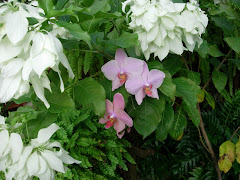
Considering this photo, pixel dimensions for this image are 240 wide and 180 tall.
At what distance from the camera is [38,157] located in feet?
2.41

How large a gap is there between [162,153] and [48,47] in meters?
1.84

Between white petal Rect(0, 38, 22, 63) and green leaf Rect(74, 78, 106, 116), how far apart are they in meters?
0.29

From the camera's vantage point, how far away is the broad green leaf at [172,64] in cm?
113

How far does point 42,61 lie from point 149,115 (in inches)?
19.9

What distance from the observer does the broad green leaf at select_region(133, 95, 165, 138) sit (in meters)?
0.92

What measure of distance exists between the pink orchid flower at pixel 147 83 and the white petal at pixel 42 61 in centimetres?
36

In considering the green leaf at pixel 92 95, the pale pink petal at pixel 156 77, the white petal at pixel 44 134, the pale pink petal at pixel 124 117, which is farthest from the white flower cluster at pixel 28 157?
the pale pink petal at pixel 156 77

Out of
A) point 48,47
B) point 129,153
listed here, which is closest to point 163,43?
point 48,47

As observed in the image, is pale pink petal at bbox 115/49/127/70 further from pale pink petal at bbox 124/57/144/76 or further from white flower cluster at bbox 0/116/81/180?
white flower cluster at bbox 0/116/81/180

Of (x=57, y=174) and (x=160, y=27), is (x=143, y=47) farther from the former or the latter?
(x=57, y=174)

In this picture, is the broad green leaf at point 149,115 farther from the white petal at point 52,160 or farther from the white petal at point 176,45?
the white petal at point 52,160

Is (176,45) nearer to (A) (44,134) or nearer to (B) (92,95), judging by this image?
(B) (92,95)

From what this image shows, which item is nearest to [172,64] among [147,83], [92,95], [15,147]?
[147,83]

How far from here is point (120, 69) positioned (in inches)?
35.6
